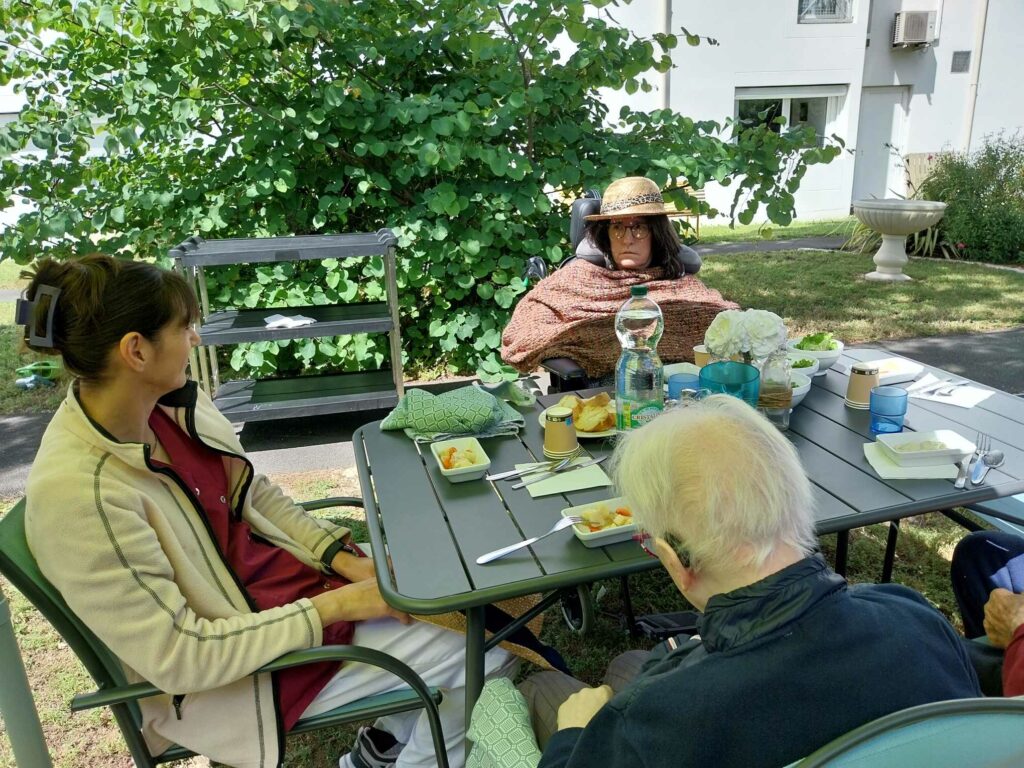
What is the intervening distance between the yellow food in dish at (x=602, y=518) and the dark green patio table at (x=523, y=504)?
48 millimetres

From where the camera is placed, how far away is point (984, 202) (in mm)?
9227

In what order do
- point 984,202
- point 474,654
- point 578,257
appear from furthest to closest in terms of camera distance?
1. point 984,202
2. point 578,257
3. point 474,654

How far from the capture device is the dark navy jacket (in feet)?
3.22

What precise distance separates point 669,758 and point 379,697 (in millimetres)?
842

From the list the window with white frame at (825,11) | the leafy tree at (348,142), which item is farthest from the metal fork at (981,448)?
the window with white frame at (825,11)

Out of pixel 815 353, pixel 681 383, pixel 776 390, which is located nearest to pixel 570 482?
pixel 681 383

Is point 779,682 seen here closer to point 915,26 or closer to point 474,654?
point 474,654

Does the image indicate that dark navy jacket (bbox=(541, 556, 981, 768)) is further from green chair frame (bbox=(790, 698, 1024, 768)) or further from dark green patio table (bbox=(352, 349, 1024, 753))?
dark green patio table (bbox=(352, 349, 1024, 753))

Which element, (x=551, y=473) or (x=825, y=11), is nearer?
(x=551, y=473)

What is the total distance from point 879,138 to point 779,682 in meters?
15.9

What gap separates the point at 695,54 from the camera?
41.7ft

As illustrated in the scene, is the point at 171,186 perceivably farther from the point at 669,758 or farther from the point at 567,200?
the point at 669,758

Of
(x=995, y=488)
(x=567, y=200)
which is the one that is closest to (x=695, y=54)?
(x=567, y=200)

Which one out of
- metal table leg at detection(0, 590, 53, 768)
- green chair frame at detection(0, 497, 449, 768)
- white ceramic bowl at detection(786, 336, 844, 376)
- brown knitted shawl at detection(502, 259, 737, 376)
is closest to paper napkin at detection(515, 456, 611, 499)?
green chair frame at detection(0, 497, 449, 768)
